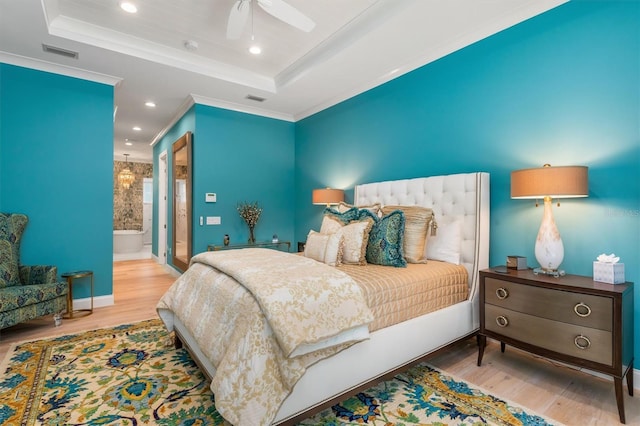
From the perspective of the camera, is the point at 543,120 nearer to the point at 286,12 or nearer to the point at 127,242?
the point at 286,12

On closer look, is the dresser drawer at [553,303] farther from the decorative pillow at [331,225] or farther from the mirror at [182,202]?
the mirror at [182,202]

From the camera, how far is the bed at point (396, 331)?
1.59 m

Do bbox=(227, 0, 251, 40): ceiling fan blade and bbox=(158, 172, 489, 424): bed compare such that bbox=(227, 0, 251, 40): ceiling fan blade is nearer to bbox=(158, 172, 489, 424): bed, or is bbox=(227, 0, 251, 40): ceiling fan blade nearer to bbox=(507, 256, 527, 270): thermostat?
bbox=(158, 172, 489, 424): bed

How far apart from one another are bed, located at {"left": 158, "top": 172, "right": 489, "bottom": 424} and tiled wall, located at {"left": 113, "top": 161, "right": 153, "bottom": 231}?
775cm

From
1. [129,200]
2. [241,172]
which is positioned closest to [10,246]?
[241,172]

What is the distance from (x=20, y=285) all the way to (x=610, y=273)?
5070 mm

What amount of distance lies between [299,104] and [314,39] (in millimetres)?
1605

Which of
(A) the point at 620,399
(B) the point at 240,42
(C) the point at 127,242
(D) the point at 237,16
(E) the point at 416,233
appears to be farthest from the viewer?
(C) the point at 127,242

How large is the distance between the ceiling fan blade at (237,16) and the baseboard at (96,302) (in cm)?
343

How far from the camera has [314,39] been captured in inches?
129

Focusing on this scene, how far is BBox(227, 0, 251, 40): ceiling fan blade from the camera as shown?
2368mm

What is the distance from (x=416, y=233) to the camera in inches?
108

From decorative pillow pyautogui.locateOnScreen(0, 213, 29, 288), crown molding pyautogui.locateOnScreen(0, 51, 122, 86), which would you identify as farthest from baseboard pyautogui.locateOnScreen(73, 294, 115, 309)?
crown molding pyautogui.locateOnScreen(0, 51, 122, 86)

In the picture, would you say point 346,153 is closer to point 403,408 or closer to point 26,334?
point 403,408
